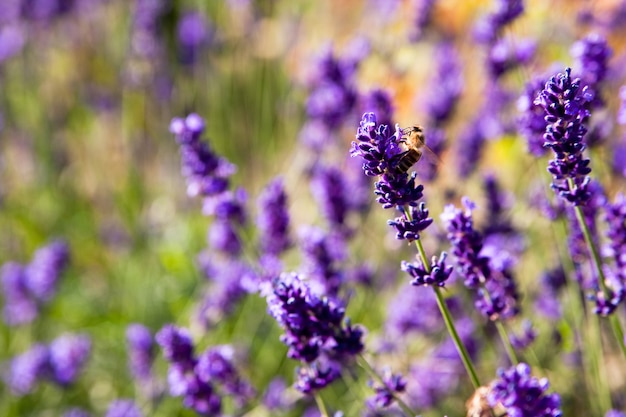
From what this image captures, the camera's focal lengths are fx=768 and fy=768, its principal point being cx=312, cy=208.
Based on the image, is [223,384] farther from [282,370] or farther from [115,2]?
[115,2]

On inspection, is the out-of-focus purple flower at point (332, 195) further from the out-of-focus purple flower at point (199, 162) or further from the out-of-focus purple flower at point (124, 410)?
the out-of-focus purple flower at point (124, 410)

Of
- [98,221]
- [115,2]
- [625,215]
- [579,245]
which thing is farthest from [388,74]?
[115,2]

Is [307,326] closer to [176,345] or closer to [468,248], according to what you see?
[468,248]

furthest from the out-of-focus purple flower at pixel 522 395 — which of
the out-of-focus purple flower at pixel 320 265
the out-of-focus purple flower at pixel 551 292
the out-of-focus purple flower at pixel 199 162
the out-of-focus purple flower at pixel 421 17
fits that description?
the out-of-focus purple flower at pixel 421 17

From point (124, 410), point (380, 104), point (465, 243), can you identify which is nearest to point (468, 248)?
point (465, 243)

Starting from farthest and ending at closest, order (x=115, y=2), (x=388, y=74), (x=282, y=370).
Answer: (x=115, y=2)
(x=388, y=74)
(x=282, y=370)

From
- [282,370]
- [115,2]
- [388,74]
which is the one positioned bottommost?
[282,370]
